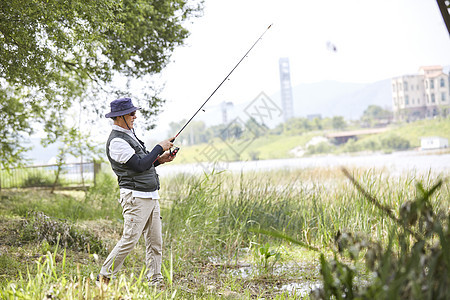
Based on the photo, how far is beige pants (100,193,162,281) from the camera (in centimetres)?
376

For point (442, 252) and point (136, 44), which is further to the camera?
point (136, 44)

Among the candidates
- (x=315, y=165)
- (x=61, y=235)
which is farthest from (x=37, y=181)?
(x=61, y=235)

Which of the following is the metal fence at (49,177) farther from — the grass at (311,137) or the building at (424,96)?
the building at (424,96)

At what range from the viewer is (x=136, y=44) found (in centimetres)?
824

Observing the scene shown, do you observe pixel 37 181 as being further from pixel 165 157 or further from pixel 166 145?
pixel 166 145

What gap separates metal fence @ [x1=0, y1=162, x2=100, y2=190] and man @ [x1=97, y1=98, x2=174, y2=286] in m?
8.76

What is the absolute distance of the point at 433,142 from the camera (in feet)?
188

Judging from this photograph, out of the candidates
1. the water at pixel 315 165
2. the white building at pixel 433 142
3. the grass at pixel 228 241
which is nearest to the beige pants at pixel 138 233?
the grass at pixel 228 241

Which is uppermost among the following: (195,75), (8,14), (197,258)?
(195,75)

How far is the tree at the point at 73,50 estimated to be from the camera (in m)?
5.42

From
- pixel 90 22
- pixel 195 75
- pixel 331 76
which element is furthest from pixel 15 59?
pixel 331 76

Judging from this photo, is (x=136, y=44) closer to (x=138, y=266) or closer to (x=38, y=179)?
(x=138, y=266)

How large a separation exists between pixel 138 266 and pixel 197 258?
0.62 metres

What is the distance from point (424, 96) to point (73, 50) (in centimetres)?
7138
